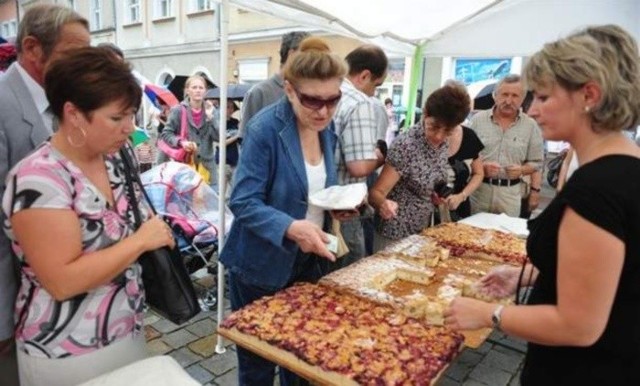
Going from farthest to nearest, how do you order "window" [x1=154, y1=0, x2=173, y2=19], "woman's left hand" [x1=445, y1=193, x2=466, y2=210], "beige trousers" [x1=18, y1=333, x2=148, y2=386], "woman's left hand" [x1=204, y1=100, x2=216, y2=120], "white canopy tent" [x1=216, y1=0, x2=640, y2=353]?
"window" [x1=154, y1=0, x2=173, y2=19] → "woman's left hand" [x1=204, y1=100, x2=216, y2=120] → "white canopy tent" [x1=216, y1=0, x2=640, y2=353] → "woman's left hand" [x1=445, y1=193, x2=466, y2=210] → "beige trousers" [x1=18, y1=333, x2=148, y2=386]

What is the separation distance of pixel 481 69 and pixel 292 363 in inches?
417

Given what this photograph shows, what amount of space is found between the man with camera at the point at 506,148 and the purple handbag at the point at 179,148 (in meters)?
2.81

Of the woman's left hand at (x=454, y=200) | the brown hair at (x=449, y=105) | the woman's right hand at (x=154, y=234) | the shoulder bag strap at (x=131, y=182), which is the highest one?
the brown hair at (x=449, y=105)

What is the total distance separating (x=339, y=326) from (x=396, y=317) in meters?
0.23

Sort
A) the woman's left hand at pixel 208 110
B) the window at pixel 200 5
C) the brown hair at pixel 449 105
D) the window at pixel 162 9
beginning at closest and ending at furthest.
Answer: the brown hair at pixel 449 105, the woman's left hand at pixel 208 110, the window at pixel 200 5, the window at pixel 162 9

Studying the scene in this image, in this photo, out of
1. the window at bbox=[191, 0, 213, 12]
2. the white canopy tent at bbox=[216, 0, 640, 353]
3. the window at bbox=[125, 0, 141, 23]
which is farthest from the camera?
→ the window at bbox=[125, 0, 141, 23]

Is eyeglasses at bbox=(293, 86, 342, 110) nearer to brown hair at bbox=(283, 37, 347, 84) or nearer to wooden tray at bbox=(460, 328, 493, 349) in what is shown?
brown hair at bbox=(283, 37, 347, 84)

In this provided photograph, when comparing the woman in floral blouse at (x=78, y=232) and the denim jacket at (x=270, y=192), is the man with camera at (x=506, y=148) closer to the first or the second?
the denim jacket at (x=270, y=192)

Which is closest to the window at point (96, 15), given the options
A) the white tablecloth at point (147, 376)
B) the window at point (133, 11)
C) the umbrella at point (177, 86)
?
the window at point (133, 11)

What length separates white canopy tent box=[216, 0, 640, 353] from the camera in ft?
11.4

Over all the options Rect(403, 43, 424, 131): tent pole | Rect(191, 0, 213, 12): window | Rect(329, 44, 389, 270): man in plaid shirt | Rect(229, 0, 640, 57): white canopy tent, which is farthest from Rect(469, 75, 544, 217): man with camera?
Rect(191, 0, 213, 12): window

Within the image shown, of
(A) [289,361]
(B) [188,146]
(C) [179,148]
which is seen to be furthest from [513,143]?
(C) [179,148]

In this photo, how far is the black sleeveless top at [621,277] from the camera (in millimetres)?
900

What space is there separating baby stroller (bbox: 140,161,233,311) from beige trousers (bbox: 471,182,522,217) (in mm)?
2002
